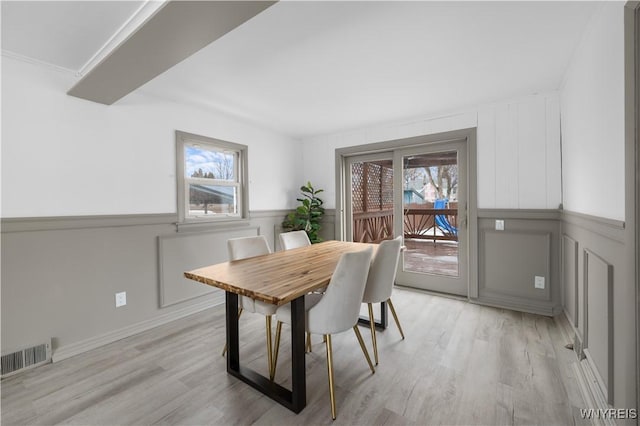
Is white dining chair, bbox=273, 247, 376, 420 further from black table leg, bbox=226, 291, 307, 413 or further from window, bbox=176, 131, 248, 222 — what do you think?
window, bbox=176, 131, 248, 222

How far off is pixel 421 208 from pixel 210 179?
2.75 meters

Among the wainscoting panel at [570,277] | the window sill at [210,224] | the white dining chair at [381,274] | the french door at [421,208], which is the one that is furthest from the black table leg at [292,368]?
the french door at [421,208]

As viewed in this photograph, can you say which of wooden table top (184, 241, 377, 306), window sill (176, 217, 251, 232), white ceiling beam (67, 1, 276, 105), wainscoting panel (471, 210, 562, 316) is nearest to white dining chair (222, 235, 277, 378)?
wooden table top (184, 241, 377, 306)

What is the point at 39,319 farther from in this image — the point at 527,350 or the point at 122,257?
the point at 527,350

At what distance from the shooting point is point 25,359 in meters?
2.06

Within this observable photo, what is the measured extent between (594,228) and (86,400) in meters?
3.30

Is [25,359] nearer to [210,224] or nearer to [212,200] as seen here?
[210,224]

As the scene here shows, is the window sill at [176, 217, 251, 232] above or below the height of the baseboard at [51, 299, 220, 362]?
above

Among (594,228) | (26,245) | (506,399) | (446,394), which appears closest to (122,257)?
(26,245)

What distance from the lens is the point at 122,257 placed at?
2598mm

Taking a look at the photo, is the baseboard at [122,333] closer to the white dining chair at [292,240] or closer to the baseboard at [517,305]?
the white dining chair at [292,240]

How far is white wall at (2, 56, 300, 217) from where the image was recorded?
206cm

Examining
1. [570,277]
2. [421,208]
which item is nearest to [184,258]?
[421,208]

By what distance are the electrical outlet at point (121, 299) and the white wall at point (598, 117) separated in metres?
3.57
